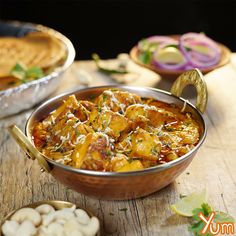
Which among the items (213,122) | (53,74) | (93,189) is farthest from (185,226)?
(53,74)

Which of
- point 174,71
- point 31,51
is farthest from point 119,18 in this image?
point 174,71

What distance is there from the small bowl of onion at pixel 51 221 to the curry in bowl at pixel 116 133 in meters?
0.18

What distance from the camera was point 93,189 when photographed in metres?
1.99

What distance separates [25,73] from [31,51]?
1.34 ft

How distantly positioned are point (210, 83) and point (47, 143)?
1.44 m

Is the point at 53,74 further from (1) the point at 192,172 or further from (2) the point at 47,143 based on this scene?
(1) the point at 192,172

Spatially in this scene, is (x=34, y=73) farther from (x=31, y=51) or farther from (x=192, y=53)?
(x=192, y=53)

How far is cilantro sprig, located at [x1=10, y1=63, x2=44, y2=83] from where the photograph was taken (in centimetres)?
300

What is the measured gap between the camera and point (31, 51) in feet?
11.2

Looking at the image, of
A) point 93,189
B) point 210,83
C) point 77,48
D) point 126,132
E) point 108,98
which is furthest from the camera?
point 77,48

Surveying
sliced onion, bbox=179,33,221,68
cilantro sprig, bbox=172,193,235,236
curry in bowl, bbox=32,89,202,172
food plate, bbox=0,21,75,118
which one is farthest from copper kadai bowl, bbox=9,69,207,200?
sliced onion, bbox=179,33,221,68

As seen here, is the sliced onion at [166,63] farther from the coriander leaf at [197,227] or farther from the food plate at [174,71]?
the coriander leaf at [197,227]

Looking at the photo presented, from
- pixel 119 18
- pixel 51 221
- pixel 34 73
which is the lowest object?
pixel 119 18

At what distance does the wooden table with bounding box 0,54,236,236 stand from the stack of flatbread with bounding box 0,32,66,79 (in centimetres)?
44
